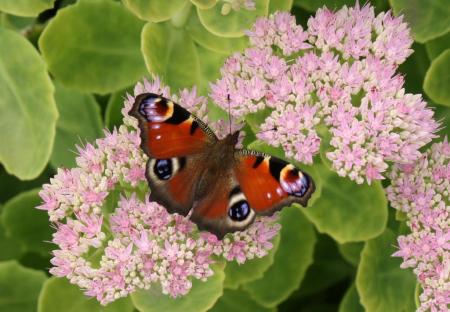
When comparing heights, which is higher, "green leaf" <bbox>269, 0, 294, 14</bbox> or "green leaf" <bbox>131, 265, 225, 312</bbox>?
"green leaf" <bbox>269, 0, 294, 14</bbox>

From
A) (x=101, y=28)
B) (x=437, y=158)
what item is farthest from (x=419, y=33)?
(x=101, y=28)

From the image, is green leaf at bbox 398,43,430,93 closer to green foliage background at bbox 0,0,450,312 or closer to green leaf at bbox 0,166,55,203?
green foliage background at bbox 0,0,450,312

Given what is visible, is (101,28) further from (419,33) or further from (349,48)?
(419,33)

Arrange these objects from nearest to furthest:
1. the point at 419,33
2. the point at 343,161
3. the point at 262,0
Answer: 1. the point at 343,161
2. the point at 262,0
3. the point at 419,33

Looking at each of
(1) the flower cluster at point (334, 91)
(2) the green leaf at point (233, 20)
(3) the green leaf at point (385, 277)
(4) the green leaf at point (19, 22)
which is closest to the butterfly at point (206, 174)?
(1) the flower cluster at point (334, 91)

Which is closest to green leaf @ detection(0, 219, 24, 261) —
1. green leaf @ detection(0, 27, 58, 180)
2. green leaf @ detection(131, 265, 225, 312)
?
green leaf @ detection(0, 27, 58, 180)

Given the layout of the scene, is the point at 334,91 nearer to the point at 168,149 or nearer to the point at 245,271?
the point at 168,149

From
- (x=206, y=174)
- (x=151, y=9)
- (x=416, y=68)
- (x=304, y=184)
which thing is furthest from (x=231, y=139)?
(x=416, y=68)
